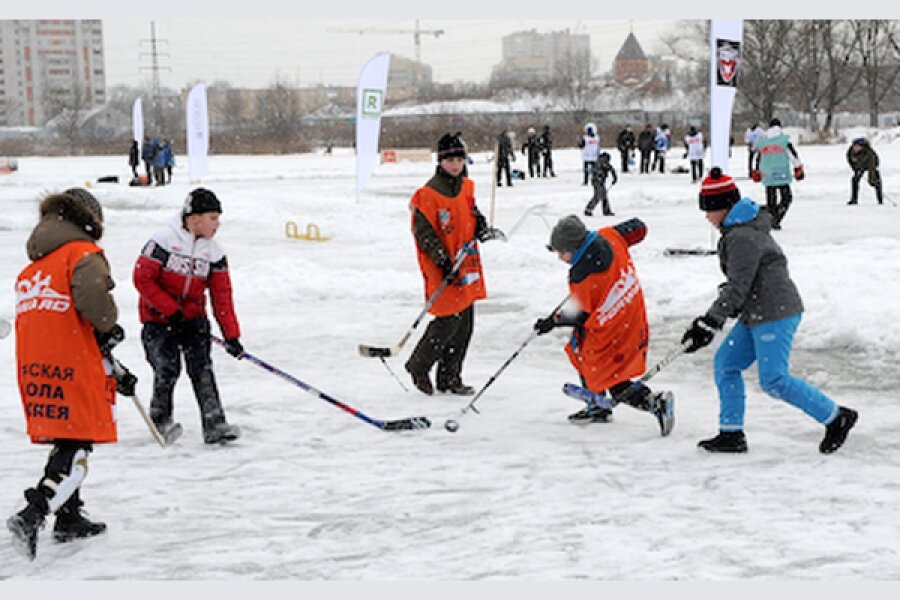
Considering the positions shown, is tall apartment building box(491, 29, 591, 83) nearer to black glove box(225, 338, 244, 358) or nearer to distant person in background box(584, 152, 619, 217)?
distant person in background box(584, 152, 619, 217)

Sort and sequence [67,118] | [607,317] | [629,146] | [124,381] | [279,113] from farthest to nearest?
[67,118], [279,113], [629,146], [607,317], [124,381]

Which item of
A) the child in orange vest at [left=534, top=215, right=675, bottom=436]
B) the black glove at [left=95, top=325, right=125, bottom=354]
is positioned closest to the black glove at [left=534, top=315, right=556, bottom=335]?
the child in orange vest at [left=534, top=215, right=675, bottom=436]

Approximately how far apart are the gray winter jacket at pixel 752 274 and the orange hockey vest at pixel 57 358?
299 centimetres

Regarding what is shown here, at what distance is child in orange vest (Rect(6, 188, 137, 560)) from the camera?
4.00 m

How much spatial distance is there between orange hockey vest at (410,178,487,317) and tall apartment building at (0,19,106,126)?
460 feet

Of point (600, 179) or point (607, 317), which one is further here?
point (600, 179)

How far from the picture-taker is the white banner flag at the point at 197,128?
2630 centimetres

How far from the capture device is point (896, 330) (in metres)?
7.91

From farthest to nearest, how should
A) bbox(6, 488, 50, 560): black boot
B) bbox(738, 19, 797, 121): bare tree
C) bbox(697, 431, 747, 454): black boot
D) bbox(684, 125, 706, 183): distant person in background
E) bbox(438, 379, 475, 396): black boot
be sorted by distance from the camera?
1. bbox(738, 19, 797, 121): bare tree
2. bbox(684, 125, 706, 183): distant person in background
3. bbox(438, 379, 475, 396): black boot
4. bbox(697, 431, 747, 454): black boot
5. bbox(6, 488, 50, 560): black boot

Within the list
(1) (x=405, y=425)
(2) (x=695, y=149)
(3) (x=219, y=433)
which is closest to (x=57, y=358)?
(3) (x=219, y=433)

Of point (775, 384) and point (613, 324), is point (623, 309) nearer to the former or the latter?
point (613, 324)

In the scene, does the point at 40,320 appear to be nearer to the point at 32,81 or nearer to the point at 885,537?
the point at 885,537

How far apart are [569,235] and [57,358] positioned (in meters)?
2.78

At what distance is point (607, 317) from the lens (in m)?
5.59
